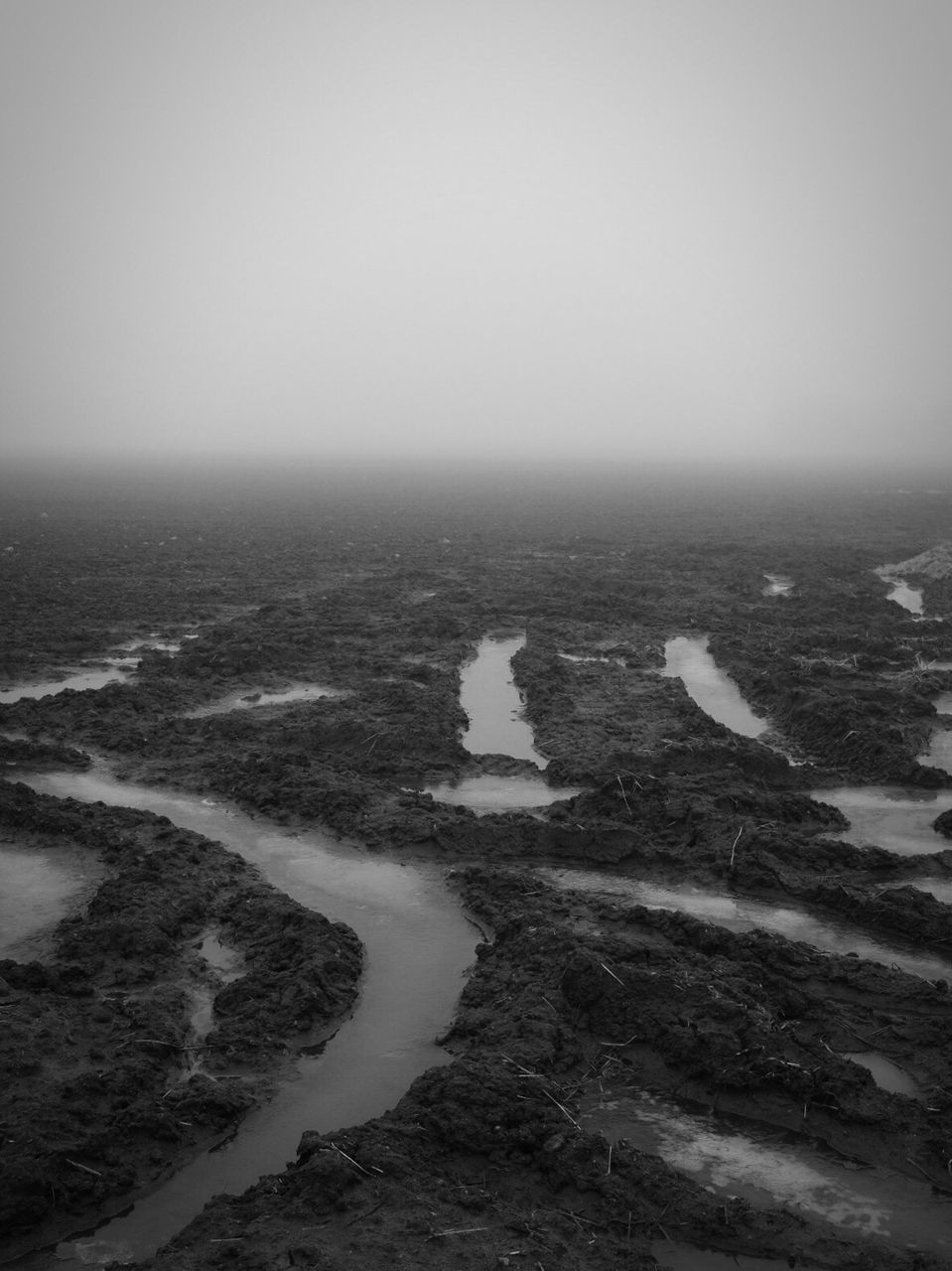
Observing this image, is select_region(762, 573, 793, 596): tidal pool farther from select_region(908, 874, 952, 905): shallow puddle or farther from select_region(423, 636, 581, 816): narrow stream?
select_region(908, 874, 952, 905): shallow puddle

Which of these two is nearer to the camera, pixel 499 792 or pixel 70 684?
pixel 499 792

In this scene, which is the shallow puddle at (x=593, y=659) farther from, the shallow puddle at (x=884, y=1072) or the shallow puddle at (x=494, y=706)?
the shallow puddle at (x=884, y=1072)

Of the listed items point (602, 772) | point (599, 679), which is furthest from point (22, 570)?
point (602, 772)

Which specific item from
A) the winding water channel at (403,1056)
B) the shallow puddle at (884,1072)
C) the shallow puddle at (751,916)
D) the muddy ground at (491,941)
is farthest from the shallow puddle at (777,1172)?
the shallow puddle at (751,916)

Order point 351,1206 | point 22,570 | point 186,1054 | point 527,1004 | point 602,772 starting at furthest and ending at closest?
point 22,570, point 602,772, point 527,1004, point 186,1054, point 351,1206

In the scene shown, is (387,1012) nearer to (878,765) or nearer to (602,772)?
(602,772)

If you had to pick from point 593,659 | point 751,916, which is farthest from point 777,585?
point 751,916

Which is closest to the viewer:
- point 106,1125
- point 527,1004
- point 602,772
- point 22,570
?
point 106,1125

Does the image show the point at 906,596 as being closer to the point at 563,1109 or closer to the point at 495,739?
the point at 495,739
